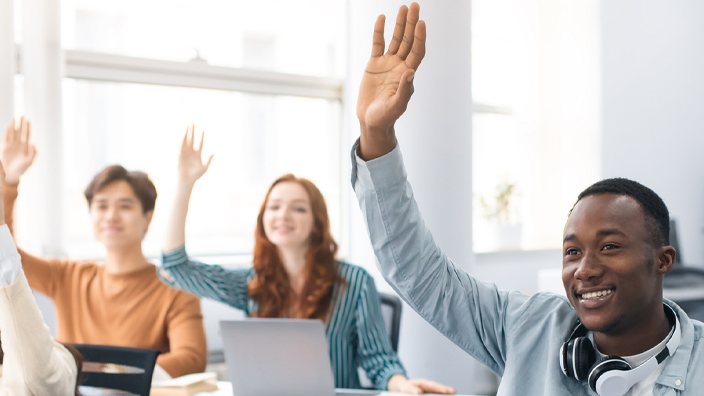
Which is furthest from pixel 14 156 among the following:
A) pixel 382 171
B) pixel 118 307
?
pixel 382 171

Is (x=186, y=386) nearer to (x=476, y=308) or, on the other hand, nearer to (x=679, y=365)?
(x=476, y=308)

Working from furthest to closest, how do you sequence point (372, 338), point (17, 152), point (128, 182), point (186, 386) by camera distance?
point (128, 182), point (372, 338), point (17, 152), point (186, 386)

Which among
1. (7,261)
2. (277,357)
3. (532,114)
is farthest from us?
(532,114)

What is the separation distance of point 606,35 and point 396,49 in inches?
148

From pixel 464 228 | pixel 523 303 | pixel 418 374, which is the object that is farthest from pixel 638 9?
pixel 523 303

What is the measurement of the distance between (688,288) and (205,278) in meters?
2.95

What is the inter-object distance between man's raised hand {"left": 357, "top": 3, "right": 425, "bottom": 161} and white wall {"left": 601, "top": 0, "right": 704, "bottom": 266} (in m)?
3.64

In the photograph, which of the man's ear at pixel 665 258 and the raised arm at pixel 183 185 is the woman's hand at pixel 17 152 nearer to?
the raised arm at pixel 183 185

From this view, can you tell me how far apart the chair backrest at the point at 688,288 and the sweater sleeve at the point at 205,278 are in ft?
8.58

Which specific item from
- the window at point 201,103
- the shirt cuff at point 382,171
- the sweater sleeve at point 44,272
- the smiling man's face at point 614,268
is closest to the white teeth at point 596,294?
the smiling man's face at point 614,268

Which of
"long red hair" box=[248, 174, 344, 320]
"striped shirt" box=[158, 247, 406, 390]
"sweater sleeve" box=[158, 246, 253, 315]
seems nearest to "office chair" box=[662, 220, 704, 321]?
"striped shirt" box=[158, 247, 406, 390]

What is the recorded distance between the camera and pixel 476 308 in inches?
53.2

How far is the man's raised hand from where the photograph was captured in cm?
113

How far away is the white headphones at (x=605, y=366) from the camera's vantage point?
1.12 m
